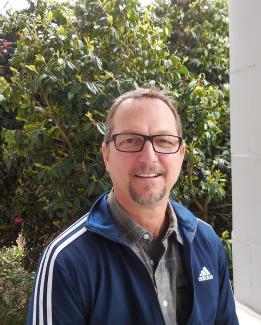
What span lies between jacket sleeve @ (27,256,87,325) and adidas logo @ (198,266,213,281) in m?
0.59

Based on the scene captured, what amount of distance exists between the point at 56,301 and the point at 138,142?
718mm

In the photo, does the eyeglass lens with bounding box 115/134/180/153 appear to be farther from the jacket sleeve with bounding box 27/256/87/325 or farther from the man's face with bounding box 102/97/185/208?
the jacket sleeve with bounding box 27/256/87/325

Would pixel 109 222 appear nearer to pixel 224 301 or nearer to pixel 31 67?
pixel 224 301

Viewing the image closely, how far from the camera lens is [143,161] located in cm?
192

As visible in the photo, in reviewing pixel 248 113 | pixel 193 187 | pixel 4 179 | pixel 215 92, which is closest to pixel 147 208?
pixel 248 113

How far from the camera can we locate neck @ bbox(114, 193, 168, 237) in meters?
1.98

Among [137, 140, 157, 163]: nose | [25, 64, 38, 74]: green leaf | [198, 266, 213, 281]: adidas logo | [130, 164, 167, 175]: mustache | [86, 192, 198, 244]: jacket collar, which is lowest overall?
[198, 266, 213, 281]: adidas logo

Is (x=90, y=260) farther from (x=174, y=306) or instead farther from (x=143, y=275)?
(x=174, y=306)

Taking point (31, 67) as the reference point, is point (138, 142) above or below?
below

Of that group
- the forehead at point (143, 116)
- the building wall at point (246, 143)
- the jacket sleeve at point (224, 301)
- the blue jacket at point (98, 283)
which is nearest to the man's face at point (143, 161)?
the forehead at point (143, 116)

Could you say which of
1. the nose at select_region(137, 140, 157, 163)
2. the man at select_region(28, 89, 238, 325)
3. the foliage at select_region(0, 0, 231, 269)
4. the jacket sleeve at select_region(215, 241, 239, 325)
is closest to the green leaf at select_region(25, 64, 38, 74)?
the foliage at select_region(0, 0, 231, 269)

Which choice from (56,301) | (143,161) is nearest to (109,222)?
(143,161)

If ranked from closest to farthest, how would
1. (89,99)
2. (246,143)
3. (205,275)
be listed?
(205,275) → (246,143) → (89,99)

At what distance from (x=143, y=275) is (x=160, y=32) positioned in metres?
2.86
